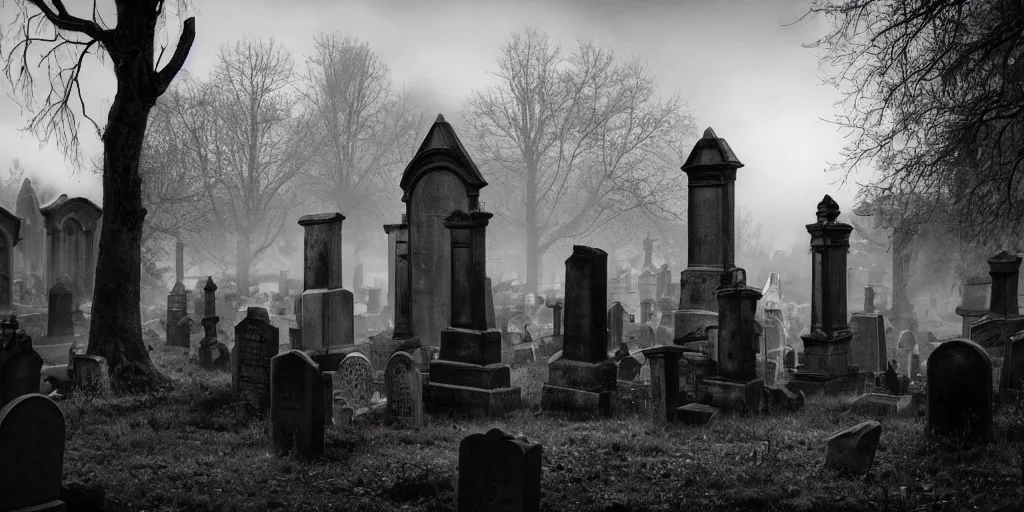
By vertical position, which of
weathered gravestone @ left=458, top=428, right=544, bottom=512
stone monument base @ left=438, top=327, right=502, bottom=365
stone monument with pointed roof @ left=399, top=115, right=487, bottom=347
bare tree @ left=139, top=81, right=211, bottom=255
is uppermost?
bare tree @ left=139, top=81, right=211, bottom=255

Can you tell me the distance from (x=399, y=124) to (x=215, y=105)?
410 inches

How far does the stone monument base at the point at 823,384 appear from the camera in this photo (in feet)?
34.8

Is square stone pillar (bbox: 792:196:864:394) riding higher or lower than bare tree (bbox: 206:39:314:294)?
lower

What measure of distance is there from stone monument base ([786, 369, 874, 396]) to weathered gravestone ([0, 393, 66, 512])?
8.92 metres

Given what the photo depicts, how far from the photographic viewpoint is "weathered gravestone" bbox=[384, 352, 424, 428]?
8.51 m

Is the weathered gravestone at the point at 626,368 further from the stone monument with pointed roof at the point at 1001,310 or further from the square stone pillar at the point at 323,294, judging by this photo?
the stone monument with pointed roof at the point at 1001,310

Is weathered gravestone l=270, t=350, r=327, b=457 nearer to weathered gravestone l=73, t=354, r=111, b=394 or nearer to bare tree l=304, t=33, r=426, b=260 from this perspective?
weathered gravestone l=73, t=354, r=111, b=394

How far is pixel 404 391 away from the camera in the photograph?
8.70 m

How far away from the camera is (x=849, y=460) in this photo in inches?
241

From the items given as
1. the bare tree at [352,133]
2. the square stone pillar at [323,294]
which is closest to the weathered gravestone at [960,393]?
the square stone pillar at [323,294]

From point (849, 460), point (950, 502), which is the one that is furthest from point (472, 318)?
point (950, 502)

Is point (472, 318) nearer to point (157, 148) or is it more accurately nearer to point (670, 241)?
point (157, 148)

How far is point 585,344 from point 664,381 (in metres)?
1.25

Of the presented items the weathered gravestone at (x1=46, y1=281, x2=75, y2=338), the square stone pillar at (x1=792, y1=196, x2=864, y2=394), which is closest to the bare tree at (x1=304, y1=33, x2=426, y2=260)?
the weathered gravestone at (x1=46, y1=281, x2=75, y2=338)
